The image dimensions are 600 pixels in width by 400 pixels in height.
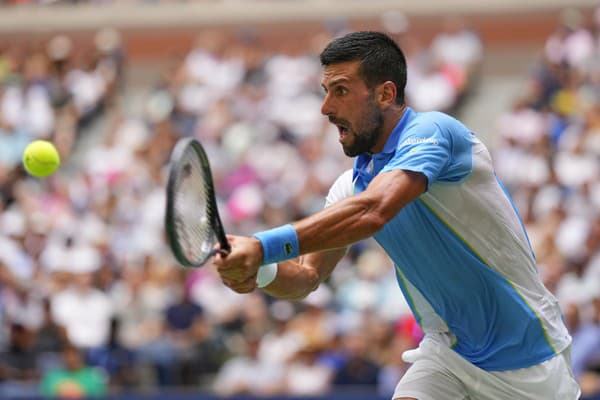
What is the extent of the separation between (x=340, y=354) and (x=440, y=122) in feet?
18.3

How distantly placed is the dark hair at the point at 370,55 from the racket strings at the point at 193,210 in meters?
0.76

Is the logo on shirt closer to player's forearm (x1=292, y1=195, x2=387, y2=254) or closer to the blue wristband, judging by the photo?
player's forearm (x1=292, y1=195, x2=387, y2=254)

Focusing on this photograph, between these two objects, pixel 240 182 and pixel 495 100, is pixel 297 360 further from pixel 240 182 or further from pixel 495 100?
pixel 495 100

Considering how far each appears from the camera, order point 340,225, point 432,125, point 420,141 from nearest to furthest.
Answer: point 340,225
point 420,141
point 432,125

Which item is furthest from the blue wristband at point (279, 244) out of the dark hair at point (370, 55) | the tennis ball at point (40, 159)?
the tennis ball at point (40, 159)

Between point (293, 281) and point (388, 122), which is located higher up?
point (388, 122)

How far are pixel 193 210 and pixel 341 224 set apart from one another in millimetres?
574

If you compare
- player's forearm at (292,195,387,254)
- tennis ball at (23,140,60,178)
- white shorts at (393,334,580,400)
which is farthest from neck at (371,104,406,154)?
tennis ball at (23,140,60,178)

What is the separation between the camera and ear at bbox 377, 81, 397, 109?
440cm

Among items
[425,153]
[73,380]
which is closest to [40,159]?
[425,153]

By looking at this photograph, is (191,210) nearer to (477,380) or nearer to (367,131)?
(367,131)

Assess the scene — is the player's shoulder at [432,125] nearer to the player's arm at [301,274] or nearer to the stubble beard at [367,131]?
the stubble beard at [367,131]

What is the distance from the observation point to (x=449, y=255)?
14.7ft

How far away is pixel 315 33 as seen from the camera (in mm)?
16875
